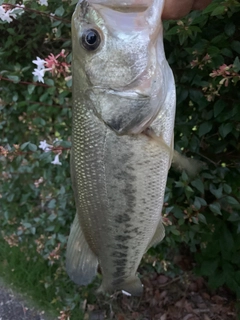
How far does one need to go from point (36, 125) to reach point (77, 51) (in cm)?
187

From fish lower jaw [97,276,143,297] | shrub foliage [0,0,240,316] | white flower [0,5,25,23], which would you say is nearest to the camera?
fish lower jaw [97,276,143,297]

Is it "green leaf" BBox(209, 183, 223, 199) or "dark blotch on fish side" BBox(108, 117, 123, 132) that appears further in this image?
"green leaf" BBox(209, 183, 223, 199)

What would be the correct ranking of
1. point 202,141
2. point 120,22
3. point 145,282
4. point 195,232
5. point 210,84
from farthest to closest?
point 145,282 → point 195,232 → point 202,141 → point 210,84 → point 120,22

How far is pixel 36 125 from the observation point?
Answer: 3.06 metres

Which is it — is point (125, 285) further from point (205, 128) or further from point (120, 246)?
point (205, 128)

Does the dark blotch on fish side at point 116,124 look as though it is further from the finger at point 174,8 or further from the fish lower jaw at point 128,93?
the finger at point 174,8

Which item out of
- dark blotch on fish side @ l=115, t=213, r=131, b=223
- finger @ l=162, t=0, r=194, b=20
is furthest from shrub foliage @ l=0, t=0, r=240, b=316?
dark blotch on fish side @ l=115, t=213, r=131, b=223

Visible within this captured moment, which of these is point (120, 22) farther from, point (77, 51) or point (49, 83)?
point (49, 83)

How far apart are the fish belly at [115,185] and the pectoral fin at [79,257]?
3 cm

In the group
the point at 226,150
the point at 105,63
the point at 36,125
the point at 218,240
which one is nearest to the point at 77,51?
the point at 105,63

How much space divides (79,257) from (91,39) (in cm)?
84

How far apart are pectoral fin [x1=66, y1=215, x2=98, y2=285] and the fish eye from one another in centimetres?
65

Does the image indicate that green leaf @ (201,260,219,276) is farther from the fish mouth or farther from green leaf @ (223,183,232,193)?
the fish mouth

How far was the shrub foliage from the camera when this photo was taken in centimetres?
177
